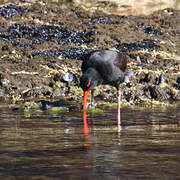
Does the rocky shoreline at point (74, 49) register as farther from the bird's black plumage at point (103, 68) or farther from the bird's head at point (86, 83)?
the bird's head at point (86, 83)

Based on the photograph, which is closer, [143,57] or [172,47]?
[143,57]

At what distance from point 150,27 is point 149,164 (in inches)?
604

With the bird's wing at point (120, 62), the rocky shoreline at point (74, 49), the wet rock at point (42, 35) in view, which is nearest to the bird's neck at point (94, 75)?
the bird's wing at point (120, 62)

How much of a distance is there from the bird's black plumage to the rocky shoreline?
1.54 m

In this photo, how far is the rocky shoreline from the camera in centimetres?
1346

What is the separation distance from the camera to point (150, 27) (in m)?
20.1

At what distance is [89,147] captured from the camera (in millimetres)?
6168

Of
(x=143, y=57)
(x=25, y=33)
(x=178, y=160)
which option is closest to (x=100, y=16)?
(x=25, y=33)

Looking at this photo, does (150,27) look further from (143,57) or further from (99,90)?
(99,90)

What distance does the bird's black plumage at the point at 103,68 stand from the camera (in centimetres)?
985

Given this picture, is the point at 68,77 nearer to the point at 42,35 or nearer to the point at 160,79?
the point at 160,79

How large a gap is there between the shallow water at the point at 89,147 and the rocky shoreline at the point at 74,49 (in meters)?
2.88

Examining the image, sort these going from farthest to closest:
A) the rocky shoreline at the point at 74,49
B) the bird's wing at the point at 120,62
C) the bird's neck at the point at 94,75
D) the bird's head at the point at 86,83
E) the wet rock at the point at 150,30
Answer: the wet rock at the point at 150,30 → the rocky shoreline at the point at 74,49 → the bird's wing at the point at 120,62 → the bird's neck at the point at 94,75 → the bird's head at the point at 86,83

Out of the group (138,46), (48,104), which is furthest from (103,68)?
(138,46)
